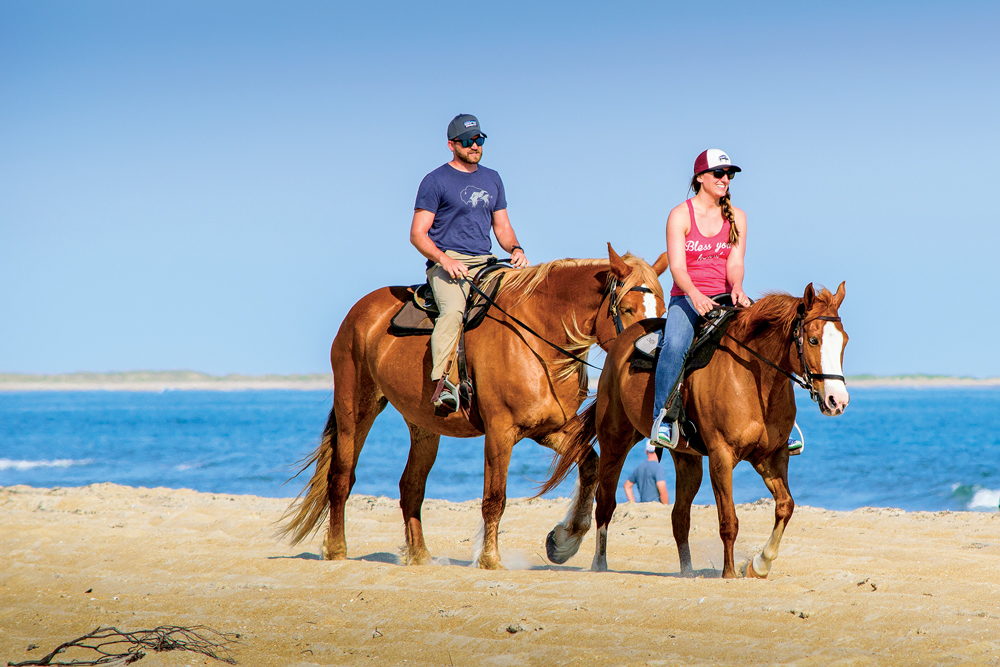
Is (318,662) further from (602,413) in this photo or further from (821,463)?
(821,463)

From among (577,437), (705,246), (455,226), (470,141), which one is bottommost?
(577,437)

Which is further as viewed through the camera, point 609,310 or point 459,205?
point 459,205

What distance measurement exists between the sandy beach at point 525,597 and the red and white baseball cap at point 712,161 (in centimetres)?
254

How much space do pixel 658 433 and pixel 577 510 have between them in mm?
1433

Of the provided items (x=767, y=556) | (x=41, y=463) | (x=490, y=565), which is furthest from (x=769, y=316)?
(x=41, y=463)

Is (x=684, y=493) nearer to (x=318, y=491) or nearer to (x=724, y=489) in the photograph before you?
(x=724, y=489)

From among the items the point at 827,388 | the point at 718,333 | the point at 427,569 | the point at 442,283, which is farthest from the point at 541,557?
the point at 827,388

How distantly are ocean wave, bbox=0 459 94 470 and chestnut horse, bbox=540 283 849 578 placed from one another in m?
28.2

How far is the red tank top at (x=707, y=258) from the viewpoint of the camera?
7.00m

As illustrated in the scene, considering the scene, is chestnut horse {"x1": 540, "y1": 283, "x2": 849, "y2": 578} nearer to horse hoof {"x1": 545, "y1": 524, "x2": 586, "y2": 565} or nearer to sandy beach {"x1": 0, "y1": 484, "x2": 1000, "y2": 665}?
sandy beach {"x1": 0, "y1": 484, "x2": 1000, "y2": 665}

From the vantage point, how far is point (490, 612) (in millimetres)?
6062

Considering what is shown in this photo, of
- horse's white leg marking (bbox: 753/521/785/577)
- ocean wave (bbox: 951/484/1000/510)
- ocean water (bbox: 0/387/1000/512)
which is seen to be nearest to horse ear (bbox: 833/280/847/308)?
horse's white leg marking (bbox: 753/521/785/577)

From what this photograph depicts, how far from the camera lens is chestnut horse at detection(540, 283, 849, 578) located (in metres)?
6.15

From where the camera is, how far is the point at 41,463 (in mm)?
33656
